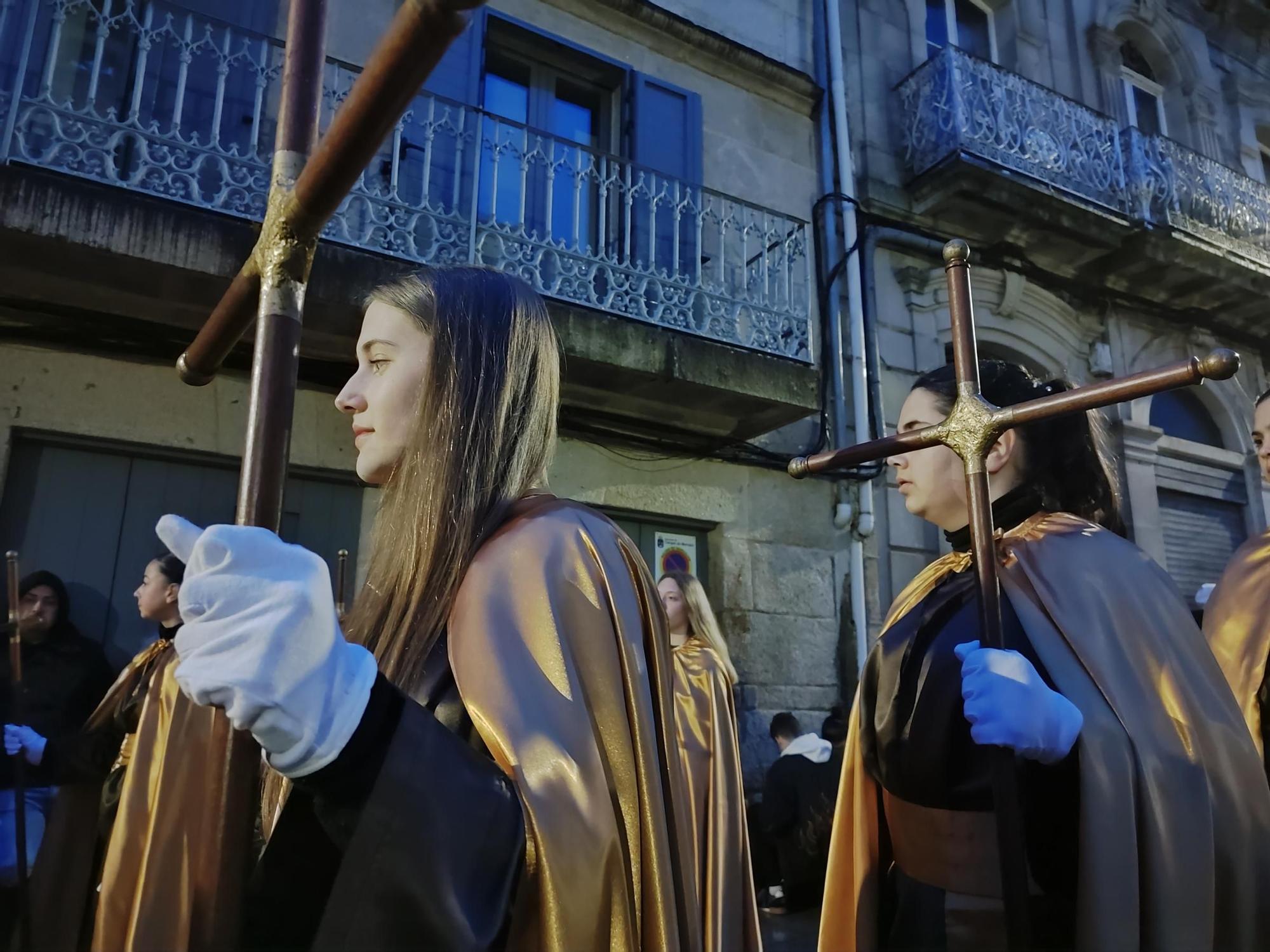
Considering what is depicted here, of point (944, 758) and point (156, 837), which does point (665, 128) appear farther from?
point (944, 758)

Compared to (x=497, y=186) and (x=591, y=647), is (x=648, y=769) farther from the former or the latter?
(x=497, y=186)

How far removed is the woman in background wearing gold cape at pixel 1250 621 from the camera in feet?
7.64

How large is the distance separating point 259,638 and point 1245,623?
270 cm

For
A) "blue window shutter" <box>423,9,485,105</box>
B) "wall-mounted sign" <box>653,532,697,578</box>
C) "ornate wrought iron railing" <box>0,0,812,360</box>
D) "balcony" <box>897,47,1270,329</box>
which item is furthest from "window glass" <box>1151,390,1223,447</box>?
"blue window shutter" <box>423,9,485,105</box>

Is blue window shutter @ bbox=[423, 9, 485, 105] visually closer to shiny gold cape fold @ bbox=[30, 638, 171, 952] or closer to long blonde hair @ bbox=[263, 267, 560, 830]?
shiny gold cape fold @ bbox=[30, 638, 171, 952]

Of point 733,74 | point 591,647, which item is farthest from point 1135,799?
point 733,74

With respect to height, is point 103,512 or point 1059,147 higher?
point 1059,147

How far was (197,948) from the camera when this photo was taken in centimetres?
83

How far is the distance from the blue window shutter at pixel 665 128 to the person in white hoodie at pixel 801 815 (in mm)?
4264

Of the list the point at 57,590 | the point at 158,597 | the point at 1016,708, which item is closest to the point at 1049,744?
the point at 1016,708

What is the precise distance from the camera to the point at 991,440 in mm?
1537

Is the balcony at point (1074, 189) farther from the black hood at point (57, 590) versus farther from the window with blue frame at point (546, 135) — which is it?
the black hood at point (57, 590)

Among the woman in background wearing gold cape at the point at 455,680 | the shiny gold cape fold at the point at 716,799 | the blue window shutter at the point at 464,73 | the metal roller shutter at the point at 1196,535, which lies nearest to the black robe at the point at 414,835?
the woman in background wearing gold cape at the point at 455,680

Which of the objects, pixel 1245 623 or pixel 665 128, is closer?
pixel 1245 623
